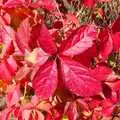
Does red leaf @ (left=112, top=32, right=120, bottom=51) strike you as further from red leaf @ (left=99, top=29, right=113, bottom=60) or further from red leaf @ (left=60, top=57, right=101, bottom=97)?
red leaf @ (left=60, top=57, right=101, bottom=97)

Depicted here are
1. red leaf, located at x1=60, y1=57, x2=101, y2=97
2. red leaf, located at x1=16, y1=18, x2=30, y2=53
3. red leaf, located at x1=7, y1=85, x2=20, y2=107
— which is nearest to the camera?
red leaf, located at x1=60, y1=57, x2=101, y2=97

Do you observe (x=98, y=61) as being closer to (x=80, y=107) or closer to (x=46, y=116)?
(x=80, y=107)

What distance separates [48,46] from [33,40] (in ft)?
0.39

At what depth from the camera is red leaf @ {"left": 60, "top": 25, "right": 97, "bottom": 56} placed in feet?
3.09

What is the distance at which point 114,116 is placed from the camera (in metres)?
1.48

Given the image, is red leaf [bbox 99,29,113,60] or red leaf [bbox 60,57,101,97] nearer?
red leaf [bbox 60,57,101,97]

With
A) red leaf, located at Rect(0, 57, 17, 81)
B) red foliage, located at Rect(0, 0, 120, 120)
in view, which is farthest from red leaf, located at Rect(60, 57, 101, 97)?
red leaf, located at Rect(0, 57, 17, 81)

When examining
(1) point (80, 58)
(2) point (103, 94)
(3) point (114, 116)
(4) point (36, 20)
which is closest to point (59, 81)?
(1) point (80, 58)

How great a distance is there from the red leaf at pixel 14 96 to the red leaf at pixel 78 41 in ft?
0.93

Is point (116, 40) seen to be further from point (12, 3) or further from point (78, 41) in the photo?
point (12, 3)

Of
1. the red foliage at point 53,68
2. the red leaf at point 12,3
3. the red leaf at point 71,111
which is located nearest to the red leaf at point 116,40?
the red foliage at point 53,68

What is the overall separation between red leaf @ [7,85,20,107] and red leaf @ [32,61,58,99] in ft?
0.81

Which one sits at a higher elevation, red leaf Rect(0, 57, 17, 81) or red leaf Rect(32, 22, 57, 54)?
red leaf Rect(32, 22, 57, 54)

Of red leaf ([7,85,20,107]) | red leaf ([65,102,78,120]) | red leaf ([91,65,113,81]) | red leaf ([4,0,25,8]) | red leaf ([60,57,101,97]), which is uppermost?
red leaf ([4,0,25,8])
